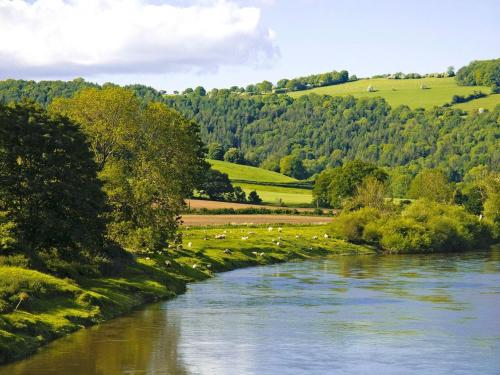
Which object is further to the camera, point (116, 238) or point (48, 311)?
point (116, 238)

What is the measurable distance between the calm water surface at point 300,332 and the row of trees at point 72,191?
7.33m

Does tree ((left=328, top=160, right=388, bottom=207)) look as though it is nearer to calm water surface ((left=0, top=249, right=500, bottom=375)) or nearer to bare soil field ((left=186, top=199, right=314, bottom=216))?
bare soil field ((left=186, top=199, right=314, bottom=216))

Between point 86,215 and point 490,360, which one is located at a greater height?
point 86,215

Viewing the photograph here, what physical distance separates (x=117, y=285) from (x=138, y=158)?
25.5m

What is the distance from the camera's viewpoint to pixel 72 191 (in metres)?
64.3

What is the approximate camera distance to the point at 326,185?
184 meters

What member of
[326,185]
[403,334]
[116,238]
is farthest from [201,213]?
[403,334]

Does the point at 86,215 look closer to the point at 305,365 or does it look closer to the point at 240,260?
the point at 305,365

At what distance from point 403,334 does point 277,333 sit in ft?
26.2

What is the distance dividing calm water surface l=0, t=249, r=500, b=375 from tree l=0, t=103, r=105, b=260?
7.74 m

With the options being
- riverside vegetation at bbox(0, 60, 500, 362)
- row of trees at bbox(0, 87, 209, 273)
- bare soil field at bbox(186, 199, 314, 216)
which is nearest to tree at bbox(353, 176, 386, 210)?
riverside vegetation at bbox(0, 60, 500, 362)

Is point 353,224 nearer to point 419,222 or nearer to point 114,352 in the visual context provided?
point 419,222

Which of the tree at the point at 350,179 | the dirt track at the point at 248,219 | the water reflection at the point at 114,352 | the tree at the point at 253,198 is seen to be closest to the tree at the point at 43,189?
the water reflection at the point at 114,352

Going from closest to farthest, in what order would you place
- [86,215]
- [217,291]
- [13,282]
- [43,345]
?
[43,345]
[13,282]
[86,215]
[217,291]
